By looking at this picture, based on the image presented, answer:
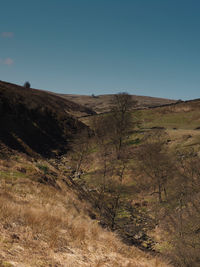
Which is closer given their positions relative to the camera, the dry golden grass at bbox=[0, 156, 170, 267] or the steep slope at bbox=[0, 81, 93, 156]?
the dry golden grass at bbox=[0, 156, 170, 267]

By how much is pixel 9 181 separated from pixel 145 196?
20.6m

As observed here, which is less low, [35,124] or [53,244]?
[35,124]

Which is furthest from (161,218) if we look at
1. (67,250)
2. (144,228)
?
(67,250)

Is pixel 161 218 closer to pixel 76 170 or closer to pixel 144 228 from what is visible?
pixel 144 228

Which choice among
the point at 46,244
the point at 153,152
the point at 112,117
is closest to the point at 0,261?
the point at 46,244

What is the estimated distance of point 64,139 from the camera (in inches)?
1857

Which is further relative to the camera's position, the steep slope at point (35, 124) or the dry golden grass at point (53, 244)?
the steep slope at point (35, 124)

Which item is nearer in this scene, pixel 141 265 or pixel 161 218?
pixel 141 265

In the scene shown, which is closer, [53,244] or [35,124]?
[53,244]

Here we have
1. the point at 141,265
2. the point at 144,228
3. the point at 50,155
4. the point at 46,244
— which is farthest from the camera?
the point at 50,155

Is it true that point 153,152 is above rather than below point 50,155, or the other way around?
above

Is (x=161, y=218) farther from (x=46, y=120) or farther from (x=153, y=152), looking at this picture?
(x=46, y=120)

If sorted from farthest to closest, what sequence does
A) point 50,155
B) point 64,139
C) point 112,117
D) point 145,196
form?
point 64,139, point 112,117, point 50,155, point 145,196

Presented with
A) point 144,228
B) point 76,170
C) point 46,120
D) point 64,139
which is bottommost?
point 144,228
